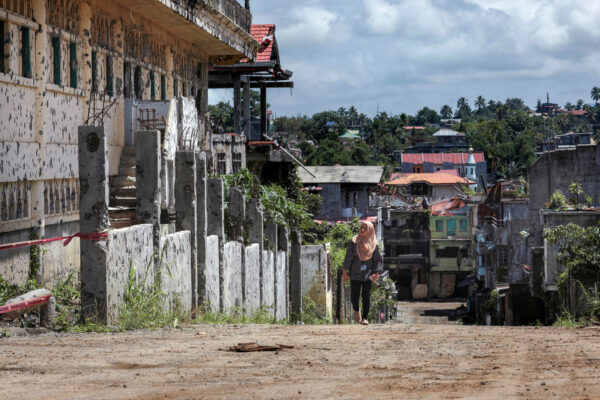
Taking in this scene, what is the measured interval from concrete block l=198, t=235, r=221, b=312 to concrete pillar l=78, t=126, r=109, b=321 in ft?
11.7

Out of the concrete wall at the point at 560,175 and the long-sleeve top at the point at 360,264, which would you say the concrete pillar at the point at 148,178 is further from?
the concrete wall at the point at 560,175

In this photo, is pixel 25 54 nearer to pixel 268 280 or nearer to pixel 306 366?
pixel 268 280

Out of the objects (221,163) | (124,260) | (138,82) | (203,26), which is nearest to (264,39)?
(221,163)

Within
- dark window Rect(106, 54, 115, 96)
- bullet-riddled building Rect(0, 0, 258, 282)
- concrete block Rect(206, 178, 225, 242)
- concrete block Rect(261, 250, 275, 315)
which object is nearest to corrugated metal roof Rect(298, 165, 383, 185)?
bullet-riddled building Rect(0, 0, 258, 282)

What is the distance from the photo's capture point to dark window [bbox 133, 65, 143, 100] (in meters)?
18.9

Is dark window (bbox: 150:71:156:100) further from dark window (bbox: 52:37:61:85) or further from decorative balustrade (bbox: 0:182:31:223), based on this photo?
decorative balustrade (bbox: 0:182:31:223)

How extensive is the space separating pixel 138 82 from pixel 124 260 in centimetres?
948

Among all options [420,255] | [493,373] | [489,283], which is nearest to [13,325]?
[493,373]

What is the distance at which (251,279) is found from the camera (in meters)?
16.7

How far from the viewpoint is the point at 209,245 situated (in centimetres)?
1363

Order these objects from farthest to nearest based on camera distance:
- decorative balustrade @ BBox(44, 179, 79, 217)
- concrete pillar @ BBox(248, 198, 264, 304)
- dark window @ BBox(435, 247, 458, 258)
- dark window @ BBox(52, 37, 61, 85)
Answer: dark window @ BBox(435, 247, 458, 258), concrete pillar @ BBox(248, 198, 264, 304), dark window @ BBox(52, 37, 61, 85), decorative balustrade @ BBox(44, 179, 79, 217)

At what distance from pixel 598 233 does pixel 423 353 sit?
53.9ft

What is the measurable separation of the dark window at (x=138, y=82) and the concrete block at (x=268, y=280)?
13.5 feet

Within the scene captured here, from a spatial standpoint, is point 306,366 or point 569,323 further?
point 569,323
